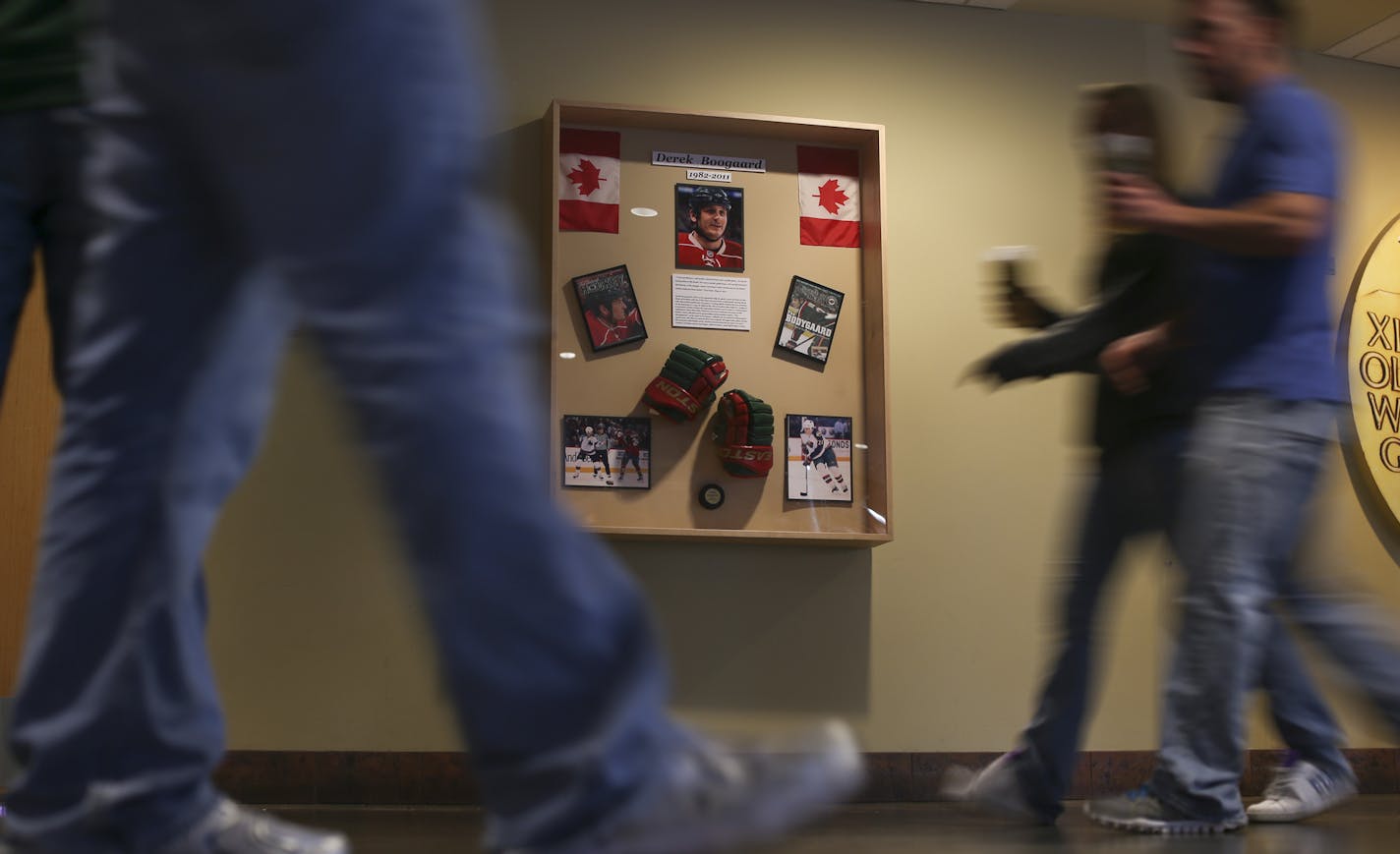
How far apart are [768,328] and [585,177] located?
2.30 feet

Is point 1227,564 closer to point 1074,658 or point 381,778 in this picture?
point 1074,658

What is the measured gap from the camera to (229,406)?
1.17 metres

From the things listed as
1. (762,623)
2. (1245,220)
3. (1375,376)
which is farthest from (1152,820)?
(1375,376)

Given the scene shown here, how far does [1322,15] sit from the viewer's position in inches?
167

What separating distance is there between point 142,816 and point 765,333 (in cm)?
286

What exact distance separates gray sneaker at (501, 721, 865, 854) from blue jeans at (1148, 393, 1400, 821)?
139 cm

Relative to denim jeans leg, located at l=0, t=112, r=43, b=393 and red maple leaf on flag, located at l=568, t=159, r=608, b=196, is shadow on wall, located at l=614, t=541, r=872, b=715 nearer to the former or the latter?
red maple leaf on flag, located at l=568, t=159, r=608, b=196

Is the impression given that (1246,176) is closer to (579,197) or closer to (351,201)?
(351,201)

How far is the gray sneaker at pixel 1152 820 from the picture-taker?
2.13 metres

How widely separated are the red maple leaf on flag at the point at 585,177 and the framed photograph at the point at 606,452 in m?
0.68

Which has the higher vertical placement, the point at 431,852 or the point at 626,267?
the point at 626,267

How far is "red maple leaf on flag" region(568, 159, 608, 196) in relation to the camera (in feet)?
12.3

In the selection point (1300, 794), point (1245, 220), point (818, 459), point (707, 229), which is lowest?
point (1300, 794)

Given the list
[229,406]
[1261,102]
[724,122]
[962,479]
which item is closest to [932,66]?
[724,122]
